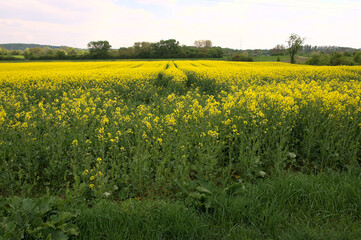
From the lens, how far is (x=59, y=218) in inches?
95.4

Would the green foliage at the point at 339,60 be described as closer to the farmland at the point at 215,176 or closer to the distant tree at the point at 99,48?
the farmland at the point at 215,176

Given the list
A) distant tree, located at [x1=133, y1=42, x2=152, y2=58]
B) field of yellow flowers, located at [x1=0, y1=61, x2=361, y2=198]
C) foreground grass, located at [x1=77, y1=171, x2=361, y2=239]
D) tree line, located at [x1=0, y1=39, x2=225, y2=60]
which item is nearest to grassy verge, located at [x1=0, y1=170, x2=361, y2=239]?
foreground grass, located at [x1=77, y1=171, x2=361, y2=239]

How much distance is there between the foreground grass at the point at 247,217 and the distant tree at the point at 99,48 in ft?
250

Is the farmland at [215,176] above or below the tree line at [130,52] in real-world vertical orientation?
below

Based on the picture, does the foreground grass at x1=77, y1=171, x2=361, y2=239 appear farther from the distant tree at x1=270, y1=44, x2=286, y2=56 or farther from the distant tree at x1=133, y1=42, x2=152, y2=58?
the distant tree at x1=270, y1=44, x2=286, y2=56

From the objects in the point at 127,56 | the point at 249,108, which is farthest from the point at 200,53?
the point at 249,108

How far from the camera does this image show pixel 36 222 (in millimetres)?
2398

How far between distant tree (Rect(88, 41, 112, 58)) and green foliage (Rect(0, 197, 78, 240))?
76.0 m

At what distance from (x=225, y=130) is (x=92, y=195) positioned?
2818 mm

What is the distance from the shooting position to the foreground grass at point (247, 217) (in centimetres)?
249

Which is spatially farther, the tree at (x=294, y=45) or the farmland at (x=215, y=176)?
the tree at (x=294, y=45)

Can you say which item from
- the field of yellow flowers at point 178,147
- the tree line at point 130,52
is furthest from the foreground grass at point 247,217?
the tree line at point 130,52

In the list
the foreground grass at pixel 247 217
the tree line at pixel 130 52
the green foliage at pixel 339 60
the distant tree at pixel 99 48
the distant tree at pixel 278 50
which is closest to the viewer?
the foreground grass at pixel 247 217

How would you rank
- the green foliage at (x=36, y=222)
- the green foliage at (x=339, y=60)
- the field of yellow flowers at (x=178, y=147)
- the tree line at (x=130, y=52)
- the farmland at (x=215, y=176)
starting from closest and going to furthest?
the green foliage at (x=36, y=222) → the farmland at (x=215, y=176) → the field of yellow flowers at (x=178, y=147) → the green foliage at (x=339, y=60) → the tree line at (x=130, y=52)
